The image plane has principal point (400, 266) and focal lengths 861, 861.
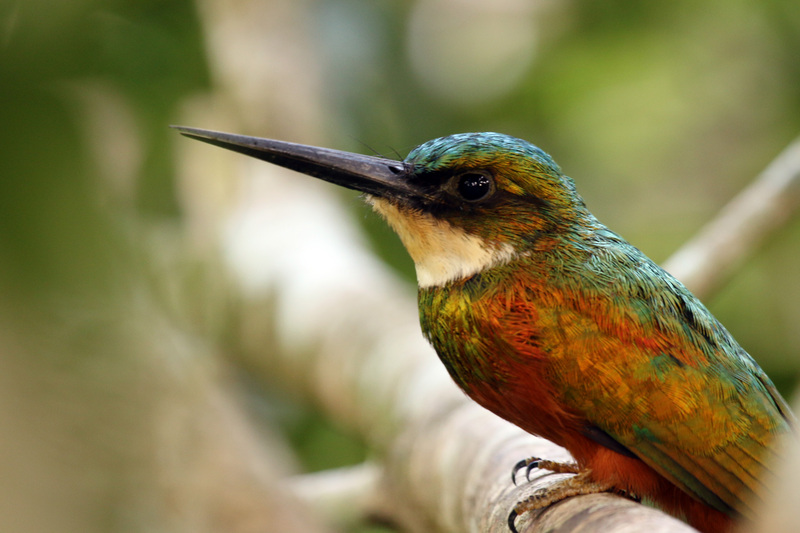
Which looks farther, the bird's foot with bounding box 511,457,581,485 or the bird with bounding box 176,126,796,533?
the bird's foot with bounding box 511,457,581,485

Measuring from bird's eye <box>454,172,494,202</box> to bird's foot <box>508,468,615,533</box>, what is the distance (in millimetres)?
641

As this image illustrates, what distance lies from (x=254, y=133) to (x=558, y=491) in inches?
145

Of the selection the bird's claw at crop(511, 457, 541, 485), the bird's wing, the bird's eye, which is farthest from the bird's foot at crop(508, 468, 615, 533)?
the bird's eye

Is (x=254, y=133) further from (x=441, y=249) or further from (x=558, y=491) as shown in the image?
(x=558, y=491)

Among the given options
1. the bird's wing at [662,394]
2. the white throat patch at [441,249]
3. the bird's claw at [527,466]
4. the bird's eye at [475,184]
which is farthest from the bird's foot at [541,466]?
the bird's eye at [475,184]

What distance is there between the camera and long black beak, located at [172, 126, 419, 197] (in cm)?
205

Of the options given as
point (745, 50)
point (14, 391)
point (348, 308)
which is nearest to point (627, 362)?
point (14, 391)

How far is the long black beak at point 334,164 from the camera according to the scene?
2.05 meters

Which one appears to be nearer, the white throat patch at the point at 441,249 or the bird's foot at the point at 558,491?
the bird's foot at the point at 558,491

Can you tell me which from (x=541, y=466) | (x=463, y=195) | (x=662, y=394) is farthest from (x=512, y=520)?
(x=463, y=195)

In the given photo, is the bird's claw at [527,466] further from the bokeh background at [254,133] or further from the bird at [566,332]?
the bokeh background at [254,133]

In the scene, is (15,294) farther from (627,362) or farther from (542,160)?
(542,160)

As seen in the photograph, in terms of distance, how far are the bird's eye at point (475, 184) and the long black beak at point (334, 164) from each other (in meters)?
0.12

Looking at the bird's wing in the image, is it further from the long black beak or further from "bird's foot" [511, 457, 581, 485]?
the long black beak
